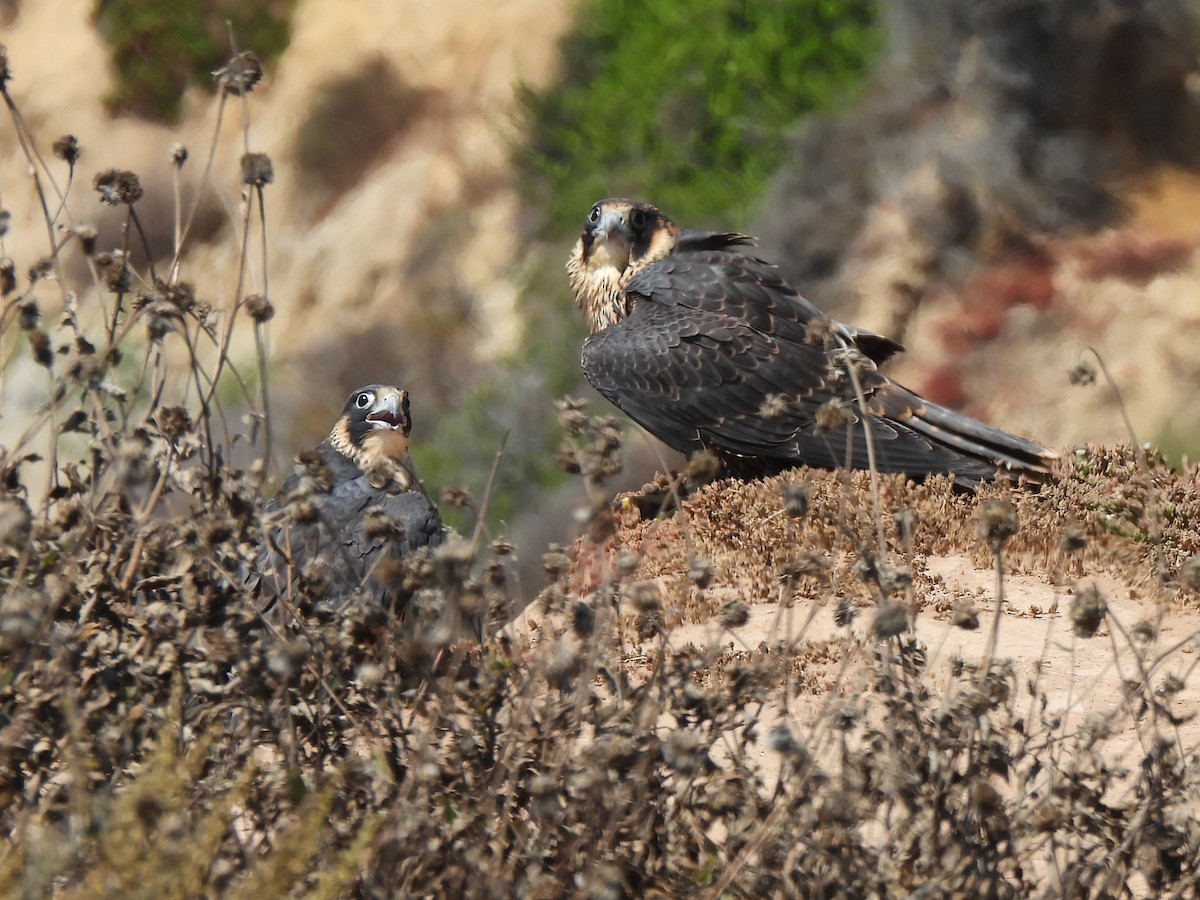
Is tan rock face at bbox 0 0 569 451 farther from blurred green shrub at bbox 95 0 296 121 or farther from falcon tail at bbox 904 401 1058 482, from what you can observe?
falcon tail at bbox 904 401 1058 482

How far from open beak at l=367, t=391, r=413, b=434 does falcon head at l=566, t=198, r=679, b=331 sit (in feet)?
5.02

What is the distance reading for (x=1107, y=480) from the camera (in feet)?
22.4

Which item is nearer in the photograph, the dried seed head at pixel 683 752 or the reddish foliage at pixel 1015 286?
the dried seed head at pixel 683 752

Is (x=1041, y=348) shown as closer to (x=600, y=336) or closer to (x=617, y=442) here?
(x=600, y=336)

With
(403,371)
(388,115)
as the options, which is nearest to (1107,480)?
(403,371)

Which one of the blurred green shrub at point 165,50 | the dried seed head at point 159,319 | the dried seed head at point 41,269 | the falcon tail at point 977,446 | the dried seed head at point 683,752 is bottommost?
the dried seed head at point 683,752

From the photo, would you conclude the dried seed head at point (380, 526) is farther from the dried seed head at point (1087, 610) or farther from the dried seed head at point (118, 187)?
the dried seed head at point (1087, 610)

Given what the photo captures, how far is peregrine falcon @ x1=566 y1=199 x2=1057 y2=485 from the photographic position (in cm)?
672

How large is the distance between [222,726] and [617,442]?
0.98 meters

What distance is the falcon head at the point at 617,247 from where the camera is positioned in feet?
24.6

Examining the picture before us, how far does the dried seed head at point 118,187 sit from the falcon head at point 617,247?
13.3 ft

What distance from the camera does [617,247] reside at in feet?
24.7

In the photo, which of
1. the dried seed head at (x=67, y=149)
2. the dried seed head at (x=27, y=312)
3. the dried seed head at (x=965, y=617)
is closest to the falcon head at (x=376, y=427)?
the dried seed head at (x=67, y=149)

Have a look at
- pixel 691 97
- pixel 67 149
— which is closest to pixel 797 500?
pixel 67 149
